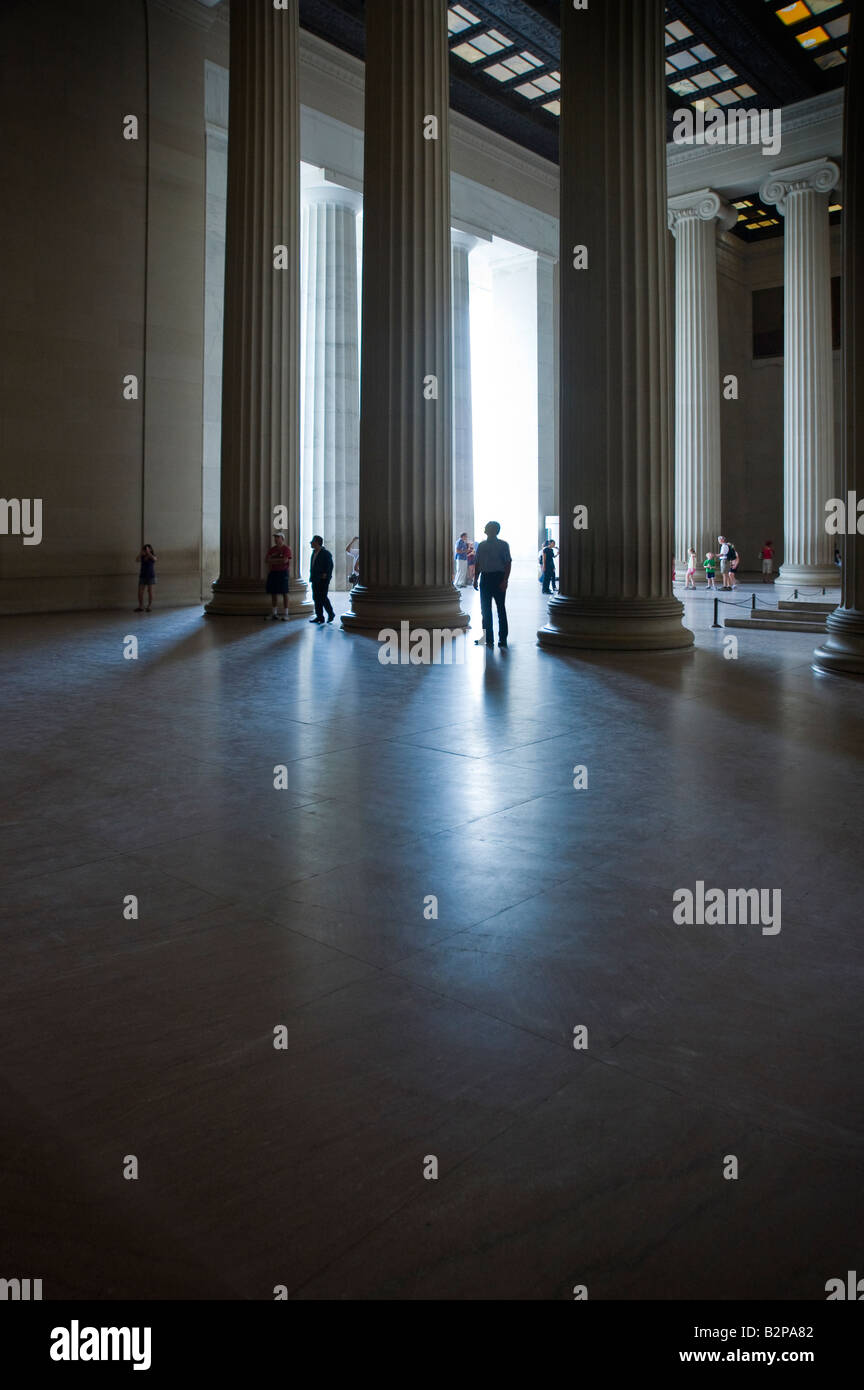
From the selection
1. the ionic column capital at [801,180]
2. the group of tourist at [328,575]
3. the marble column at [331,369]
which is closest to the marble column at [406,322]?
the group of tourist at [328,575]

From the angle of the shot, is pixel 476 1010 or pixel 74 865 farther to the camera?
pixel 74 865

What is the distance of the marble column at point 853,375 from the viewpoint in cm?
1305

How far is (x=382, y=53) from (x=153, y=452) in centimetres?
1156

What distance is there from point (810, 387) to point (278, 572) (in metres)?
23.1

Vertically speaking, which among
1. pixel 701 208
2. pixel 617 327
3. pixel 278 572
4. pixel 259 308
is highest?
pixel 701 208

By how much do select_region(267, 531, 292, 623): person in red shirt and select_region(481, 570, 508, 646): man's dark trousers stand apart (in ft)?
18.8

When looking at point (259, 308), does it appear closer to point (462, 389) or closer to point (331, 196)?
point (331, 196)

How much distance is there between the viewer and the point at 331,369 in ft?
111

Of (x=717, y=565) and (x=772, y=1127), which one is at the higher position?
(x=717, y=565)

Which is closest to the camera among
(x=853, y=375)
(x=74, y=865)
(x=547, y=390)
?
(x=74, y=865)

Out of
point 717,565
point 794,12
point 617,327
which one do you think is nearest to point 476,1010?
point 617,327

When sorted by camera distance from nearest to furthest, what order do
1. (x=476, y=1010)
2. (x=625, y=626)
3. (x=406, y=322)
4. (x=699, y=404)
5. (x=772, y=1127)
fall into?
(x=772, y=1127)
(x=476, y=1010)
(x=625, y=626)
(x=406, y=322)
(x=699, y=404)
